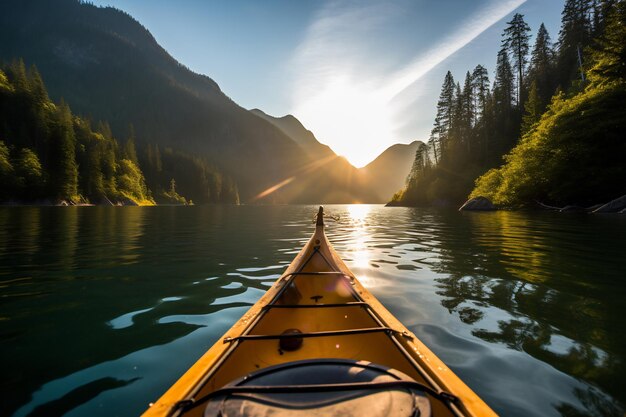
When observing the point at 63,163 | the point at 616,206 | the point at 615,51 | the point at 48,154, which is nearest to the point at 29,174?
the point at 63,163

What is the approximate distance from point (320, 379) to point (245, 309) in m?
3.72

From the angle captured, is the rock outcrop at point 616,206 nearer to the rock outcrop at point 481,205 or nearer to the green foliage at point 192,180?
the rock outcrop at point 481,205

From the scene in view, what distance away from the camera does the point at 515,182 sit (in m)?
34.6

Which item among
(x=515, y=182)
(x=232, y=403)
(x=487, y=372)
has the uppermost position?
(x=515, y=182)

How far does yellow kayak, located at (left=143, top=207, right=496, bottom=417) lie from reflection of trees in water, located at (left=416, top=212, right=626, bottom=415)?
1.64 metres

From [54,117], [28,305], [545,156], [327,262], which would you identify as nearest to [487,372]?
[327,262]

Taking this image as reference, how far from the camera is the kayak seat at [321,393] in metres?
1.82

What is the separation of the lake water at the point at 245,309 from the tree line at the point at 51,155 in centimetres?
6385

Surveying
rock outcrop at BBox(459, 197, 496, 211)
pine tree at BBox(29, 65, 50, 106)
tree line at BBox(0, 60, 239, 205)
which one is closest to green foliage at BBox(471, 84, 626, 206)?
rock outcrop at BBox(459, 197, 496, 211)

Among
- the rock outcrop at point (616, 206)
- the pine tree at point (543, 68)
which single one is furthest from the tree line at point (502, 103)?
the rock outcrop at point (616, 206)

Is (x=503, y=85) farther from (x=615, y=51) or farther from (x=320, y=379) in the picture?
(x=320, y=379)

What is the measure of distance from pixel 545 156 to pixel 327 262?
35.6m

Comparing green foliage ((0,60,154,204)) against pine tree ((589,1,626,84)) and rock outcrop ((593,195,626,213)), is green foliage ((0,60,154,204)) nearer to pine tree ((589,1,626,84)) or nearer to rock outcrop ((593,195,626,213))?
rock outcrop ((593,195,626,213))

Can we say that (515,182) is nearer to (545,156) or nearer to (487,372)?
(545,156)
